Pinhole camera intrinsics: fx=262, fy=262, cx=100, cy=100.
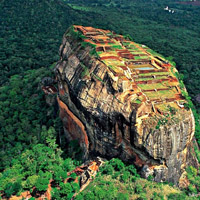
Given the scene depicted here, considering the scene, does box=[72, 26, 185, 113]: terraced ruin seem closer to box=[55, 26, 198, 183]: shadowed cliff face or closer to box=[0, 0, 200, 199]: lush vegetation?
box=[55, 26, 198, 183]: shadowed cliff face

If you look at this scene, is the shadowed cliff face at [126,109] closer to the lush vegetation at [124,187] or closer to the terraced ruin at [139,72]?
the terraced ruin at [139,72]

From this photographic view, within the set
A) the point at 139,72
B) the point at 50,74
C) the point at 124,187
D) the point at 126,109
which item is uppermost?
the point at 139,72

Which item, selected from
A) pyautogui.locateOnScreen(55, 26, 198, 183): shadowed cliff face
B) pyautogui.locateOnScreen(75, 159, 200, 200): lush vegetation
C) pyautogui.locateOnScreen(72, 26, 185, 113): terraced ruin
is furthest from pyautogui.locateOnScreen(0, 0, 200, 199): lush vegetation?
pyautogui.locateOnScreen(72, 26, 185, 113): terraced ruin

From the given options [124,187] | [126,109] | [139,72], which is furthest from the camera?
[139,72]

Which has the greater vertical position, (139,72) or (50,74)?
(139,72)

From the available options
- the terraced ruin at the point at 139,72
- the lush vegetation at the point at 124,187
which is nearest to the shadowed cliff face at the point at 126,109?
the terraced ruin at the point at 139,72

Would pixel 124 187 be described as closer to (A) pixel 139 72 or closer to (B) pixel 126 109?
(B) pixel 126 109

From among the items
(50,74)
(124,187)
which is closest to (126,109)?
(124,187)
